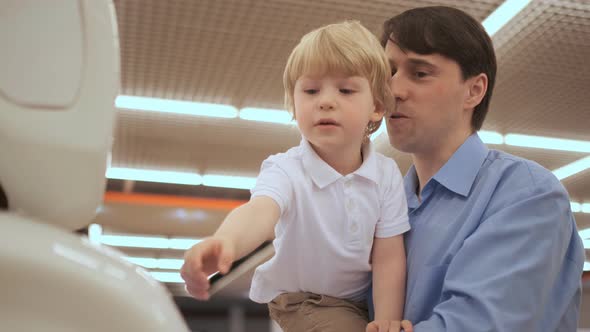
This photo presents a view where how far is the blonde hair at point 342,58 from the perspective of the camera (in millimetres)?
958

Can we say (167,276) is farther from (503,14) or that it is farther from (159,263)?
(503,14)

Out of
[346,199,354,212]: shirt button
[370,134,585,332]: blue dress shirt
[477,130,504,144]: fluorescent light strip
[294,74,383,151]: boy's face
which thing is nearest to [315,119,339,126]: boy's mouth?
[294,74,383,151]: boy's face

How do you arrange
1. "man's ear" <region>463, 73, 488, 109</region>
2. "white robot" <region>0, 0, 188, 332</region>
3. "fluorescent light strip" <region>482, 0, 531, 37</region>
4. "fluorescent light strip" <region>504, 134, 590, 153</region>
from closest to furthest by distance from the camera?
"white robot" <region>0, 0, 188, 332</region> < "man's ear" <region>463, 73, 488, 109</region> < "fluorescent light strip" <region>482, 0, 531, 37</region> < "fluorescent light strip" <region>504, 134, 590, 153</region>

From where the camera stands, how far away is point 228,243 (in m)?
0.68

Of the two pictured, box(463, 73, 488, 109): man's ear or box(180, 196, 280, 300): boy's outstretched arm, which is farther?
box(463, 73, 488, 109): man's ear

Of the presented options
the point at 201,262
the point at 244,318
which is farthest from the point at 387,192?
the point at 244,318

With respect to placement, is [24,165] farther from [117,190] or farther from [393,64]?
[117,190]

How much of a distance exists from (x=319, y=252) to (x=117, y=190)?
6.18 m

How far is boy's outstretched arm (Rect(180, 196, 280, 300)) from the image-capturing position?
2.07 ft

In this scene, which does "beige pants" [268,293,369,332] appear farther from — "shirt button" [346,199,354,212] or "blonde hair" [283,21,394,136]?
"blonde hair" [283,21,394,136]

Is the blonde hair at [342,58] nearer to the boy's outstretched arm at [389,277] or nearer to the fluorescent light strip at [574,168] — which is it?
the boy's outstretched arm at [389,277]

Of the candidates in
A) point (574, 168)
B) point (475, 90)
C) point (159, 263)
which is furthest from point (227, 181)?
point (475, 90)

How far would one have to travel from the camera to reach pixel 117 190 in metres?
6.87

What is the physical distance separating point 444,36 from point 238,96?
133 inches
